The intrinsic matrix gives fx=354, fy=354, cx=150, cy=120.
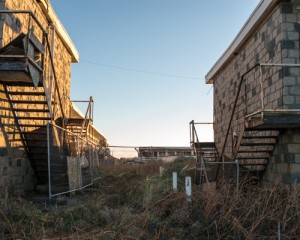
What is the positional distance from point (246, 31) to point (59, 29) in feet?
22.7

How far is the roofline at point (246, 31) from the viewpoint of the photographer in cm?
947

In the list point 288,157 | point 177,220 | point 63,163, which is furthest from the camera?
point 63,163

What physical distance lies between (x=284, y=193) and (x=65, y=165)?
6.05 m

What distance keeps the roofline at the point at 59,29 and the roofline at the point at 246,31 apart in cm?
645

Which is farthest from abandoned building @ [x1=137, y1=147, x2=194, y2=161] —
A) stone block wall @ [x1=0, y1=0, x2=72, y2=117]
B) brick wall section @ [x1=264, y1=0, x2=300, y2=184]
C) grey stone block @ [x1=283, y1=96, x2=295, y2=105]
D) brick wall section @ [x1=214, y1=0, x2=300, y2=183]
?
grey stone block @ [x1=283, y1=96, x2=295, y2=105]

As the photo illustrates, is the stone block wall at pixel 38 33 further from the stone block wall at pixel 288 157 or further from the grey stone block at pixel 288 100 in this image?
the stone block wall at pixel 288 157

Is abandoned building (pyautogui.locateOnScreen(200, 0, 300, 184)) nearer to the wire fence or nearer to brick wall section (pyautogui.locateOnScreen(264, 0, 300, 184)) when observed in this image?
brick wall section (pyautogui.locateOnScreen(264, 0, 300, 184))

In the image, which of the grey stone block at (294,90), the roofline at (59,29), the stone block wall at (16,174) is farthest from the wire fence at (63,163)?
the grey stone block at (294,90)

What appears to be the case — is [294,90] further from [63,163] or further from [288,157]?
[63,163]

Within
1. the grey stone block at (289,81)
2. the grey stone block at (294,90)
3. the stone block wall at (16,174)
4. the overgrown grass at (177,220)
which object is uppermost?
the grey stone block at (289,81)

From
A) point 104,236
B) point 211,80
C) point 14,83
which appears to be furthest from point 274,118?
point 211,80

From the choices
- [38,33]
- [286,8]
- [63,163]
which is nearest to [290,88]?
[286,8]

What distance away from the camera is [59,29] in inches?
531

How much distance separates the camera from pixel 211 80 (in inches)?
683
